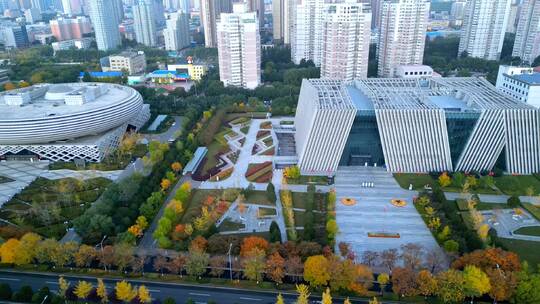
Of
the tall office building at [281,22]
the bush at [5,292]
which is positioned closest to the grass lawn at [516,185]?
the bush at [5,292]

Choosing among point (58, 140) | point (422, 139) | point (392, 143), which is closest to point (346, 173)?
point (392, 143)

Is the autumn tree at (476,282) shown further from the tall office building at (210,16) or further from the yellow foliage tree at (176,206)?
the tall office building at (210,16)

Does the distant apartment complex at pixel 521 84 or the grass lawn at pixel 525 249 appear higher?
the distant apartment complex at pixel 521 84

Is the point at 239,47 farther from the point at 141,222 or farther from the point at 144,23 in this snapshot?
the point at 144,23

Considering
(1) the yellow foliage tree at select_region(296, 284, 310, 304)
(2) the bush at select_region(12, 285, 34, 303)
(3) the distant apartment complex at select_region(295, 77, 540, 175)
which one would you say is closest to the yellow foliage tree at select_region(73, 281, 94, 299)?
(2) the bush at select_region(12, 285, 34, 303)

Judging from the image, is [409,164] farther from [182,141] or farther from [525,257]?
[182,141]

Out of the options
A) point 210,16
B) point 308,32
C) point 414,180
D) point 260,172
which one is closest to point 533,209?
point 414,180
